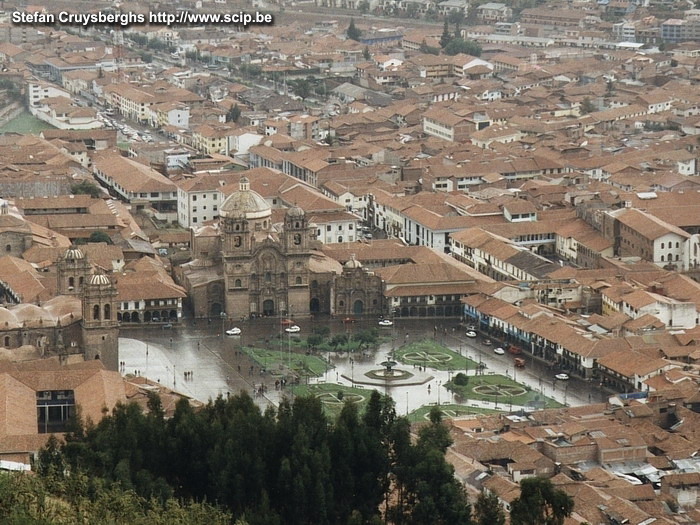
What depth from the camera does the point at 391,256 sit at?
57.1 meters

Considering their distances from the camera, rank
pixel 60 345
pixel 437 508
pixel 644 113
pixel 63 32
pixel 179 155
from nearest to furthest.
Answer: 1. pixel 437 508
2. pixel 60 345
3. pixel 179 155
4. pixel 644 113
5. pixel 63 32

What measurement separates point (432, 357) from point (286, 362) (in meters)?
3.58

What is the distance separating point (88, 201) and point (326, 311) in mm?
12850

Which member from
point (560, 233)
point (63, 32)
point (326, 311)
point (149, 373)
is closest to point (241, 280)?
point (326, 311)

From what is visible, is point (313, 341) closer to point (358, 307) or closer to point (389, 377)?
point (358, 307)

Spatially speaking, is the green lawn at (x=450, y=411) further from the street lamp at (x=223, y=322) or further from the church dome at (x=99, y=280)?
the street lamp at (x=223, y=322)

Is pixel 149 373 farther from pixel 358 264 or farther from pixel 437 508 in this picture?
pixel 437 508

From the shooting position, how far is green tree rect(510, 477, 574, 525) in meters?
34.1

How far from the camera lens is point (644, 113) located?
86000 millimetres

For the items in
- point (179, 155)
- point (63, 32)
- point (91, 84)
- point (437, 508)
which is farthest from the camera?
point (63, 32)

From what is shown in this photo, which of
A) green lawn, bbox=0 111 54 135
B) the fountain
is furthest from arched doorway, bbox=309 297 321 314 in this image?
green lawn, bbox=0 111 54 135

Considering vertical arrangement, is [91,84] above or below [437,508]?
below

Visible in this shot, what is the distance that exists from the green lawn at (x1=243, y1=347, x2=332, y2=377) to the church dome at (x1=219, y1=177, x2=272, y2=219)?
4.83 m

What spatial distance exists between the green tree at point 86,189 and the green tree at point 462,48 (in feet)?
146
